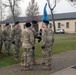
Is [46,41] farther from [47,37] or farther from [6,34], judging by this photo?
[6,34]

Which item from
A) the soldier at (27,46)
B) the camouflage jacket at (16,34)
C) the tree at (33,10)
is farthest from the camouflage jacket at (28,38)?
the tree at (33,10)

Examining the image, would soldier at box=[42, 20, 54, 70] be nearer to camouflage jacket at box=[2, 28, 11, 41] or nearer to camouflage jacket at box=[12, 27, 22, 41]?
camouflage jacket at box=[12, 27, 22, 41]

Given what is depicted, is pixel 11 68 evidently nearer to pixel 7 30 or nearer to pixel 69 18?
pixel 7 30

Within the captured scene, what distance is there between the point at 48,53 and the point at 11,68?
181 cm

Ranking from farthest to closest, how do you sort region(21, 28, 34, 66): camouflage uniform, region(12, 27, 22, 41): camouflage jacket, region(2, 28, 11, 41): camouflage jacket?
1. region(2, 28, 11, 41): camouflage jacket
2. region(12, 27, 22, 41): camouflage jacket
3. region(21, 28, 34, 66): camouflage uniform

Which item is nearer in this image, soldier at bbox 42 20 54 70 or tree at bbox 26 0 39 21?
soldier at bbox 42 20 54 70

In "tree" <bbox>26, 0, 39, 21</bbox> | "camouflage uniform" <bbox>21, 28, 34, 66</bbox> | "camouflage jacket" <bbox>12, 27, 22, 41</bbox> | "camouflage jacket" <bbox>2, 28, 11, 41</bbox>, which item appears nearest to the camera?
"camouflage uniform" <bbox>21, 28, 34, 66</bbox>

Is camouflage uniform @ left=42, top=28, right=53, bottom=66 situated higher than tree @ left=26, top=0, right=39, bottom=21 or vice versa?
tree @ left=26, top=0, right=39, bottom=21

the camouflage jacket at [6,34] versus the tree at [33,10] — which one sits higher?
the tree at [33,10]

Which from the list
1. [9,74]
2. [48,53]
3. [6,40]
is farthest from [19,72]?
[6,40]

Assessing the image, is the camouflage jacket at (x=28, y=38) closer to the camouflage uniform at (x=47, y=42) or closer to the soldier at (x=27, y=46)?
the soldier at (x=27, y=46)

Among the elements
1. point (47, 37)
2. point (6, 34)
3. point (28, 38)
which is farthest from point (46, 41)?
point (6, 34)

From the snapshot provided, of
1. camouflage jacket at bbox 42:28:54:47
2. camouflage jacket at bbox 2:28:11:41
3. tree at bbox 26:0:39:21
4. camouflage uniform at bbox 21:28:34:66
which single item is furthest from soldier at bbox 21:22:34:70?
tree at bbox 26:0:39:21

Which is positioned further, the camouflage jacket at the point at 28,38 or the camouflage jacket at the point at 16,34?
the camouflage jacket at the point at 16,34
